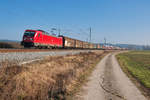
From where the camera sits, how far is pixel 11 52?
12242 mm

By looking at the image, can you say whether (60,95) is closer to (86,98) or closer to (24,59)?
(86,98)

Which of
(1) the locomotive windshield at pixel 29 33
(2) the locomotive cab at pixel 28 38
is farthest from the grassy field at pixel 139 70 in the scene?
(1) the locomotive windshield at pixel 29 33

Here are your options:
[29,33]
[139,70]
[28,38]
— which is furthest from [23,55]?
[139,70]

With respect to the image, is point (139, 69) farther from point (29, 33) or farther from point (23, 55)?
point (29, 33)

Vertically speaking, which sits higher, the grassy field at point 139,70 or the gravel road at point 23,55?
the gravel road at point 23,55

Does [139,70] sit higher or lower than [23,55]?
lower

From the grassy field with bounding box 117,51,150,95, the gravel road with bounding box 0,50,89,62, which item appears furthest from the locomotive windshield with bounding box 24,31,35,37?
the grassy field with bounding box 117,51,150,95

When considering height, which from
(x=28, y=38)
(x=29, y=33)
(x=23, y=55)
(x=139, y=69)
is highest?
(x=29, y=33)

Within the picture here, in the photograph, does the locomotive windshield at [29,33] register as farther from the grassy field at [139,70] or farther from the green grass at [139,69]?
the green grass at [139,69]

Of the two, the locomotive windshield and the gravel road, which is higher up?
the locomotive windshield

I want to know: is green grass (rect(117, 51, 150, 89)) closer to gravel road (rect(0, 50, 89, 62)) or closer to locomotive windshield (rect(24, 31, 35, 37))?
gravel road (rect(0, 50, 89, 62))

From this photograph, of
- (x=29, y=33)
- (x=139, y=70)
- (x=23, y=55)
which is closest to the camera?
(x=23, y=55)

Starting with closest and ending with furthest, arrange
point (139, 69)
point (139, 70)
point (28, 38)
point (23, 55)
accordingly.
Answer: point (23, 55)
point (139, 70)
point (139, 69)
point (28, 38)

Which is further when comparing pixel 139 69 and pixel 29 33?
pixel 29 33
